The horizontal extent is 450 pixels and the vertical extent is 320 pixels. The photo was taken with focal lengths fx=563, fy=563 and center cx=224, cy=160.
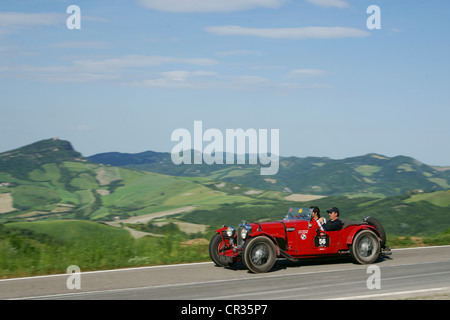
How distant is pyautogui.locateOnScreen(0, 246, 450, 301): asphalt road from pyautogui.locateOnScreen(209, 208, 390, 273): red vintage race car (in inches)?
11.8

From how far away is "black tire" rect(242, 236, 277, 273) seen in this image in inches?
472

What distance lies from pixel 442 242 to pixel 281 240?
7381 millimetres

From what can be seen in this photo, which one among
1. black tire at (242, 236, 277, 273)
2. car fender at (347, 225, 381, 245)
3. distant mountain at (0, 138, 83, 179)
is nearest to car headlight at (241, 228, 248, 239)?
black tire at (242, 236, 277, 273)

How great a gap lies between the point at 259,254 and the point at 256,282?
1.27m

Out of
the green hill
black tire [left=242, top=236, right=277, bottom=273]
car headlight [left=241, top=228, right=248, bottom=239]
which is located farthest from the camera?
the green hill

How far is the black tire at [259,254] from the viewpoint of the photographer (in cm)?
1199

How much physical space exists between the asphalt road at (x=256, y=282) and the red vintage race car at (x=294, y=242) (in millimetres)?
300

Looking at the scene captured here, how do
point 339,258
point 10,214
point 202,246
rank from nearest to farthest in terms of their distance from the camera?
1. point 339,258
2. point 202,246
3. point 10,214

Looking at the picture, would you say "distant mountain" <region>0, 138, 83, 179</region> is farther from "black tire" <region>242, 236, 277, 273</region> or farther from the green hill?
"black tire" <region>242, 236, 277, 273</region>

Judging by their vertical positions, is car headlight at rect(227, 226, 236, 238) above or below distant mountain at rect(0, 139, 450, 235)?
above

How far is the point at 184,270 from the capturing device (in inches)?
509
